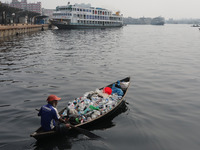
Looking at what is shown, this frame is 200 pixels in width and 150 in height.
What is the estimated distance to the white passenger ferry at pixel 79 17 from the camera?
7962cm

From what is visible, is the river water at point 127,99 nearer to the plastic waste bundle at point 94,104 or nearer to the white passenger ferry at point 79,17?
the plastic waste bundle at point 94,104

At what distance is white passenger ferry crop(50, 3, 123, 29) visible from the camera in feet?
261

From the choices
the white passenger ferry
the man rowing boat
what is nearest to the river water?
the man rowing boat

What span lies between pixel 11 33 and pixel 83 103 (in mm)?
45605

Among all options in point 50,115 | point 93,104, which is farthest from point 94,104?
point 50,115

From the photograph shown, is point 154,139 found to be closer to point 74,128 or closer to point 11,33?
point 74,128

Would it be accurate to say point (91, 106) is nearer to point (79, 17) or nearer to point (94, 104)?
point (94, 104)

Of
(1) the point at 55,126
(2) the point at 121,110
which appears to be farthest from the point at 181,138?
(1) the point at 55,126

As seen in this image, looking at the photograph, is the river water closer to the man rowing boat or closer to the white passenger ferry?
the man rowing boat

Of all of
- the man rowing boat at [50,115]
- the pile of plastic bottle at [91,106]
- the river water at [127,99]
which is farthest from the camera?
the pile of plastic bottle at [91,106]

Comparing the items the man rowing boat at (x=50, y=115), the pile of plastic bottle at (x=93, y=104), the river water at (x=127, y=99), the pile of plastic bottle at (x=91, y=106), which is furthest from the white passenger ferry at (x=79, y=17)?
the man rowing boat at (x=50, y=115)

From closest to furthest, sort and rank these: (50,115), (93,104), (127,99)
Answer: (50,115), (93,104), (127,99)

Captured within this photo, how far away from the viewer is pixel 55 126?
768 cm

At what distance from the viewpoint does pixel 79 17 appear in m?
82.9
